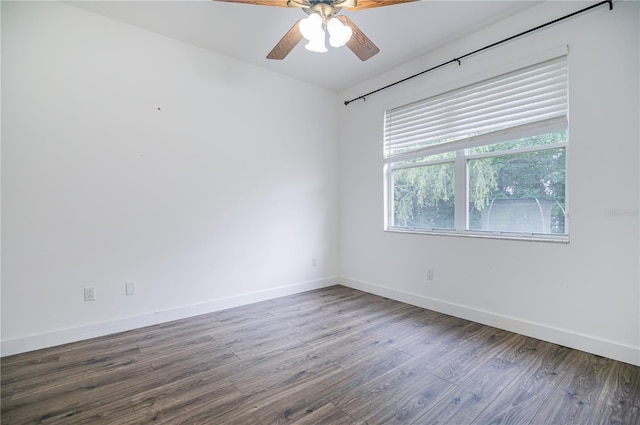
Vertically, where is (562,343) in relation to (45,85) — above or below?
below

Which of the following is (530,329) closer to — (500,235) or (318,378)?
(500,235)

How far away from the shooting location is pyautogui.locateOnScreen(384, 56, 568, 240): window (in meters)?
2.50

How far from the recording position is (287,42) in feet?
7.46

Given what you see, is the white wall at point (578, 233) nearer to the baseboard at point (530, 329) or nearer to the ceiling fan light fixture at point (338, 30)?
the baseboard at point (530, 329)

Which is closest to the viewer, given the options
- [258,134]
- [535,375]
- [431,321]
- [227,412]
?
[227,412]

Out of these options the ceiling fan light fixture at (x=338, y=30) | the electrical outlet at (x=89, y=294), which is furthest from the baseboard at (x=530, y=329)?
the electrical outlet at (x=89, y=294)

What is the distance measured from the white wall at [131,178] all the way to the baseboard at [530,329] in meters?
1.58

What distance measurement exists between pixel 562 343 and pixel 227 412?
2595 mm

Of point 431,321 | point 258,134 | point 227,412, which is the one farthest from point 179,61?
point 431,321

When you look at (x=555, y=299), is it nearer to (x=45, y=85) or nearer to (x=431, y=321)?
(x=431, y=321)

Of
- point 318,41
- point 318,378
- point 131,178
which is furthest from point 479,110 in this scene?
point 131,178

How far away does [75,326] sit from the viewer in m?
2.55

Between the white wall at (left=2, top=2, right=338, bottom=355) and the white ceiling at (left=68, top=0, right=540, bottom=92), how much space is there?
171 millimetres

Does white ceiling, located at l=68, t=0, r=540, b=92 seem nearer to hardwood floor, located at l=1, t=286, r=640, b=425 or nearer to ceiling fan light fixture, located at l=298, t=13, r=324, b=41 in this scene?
ceiling fan light fixture, located at l=298, t=13, r=324, b=41
